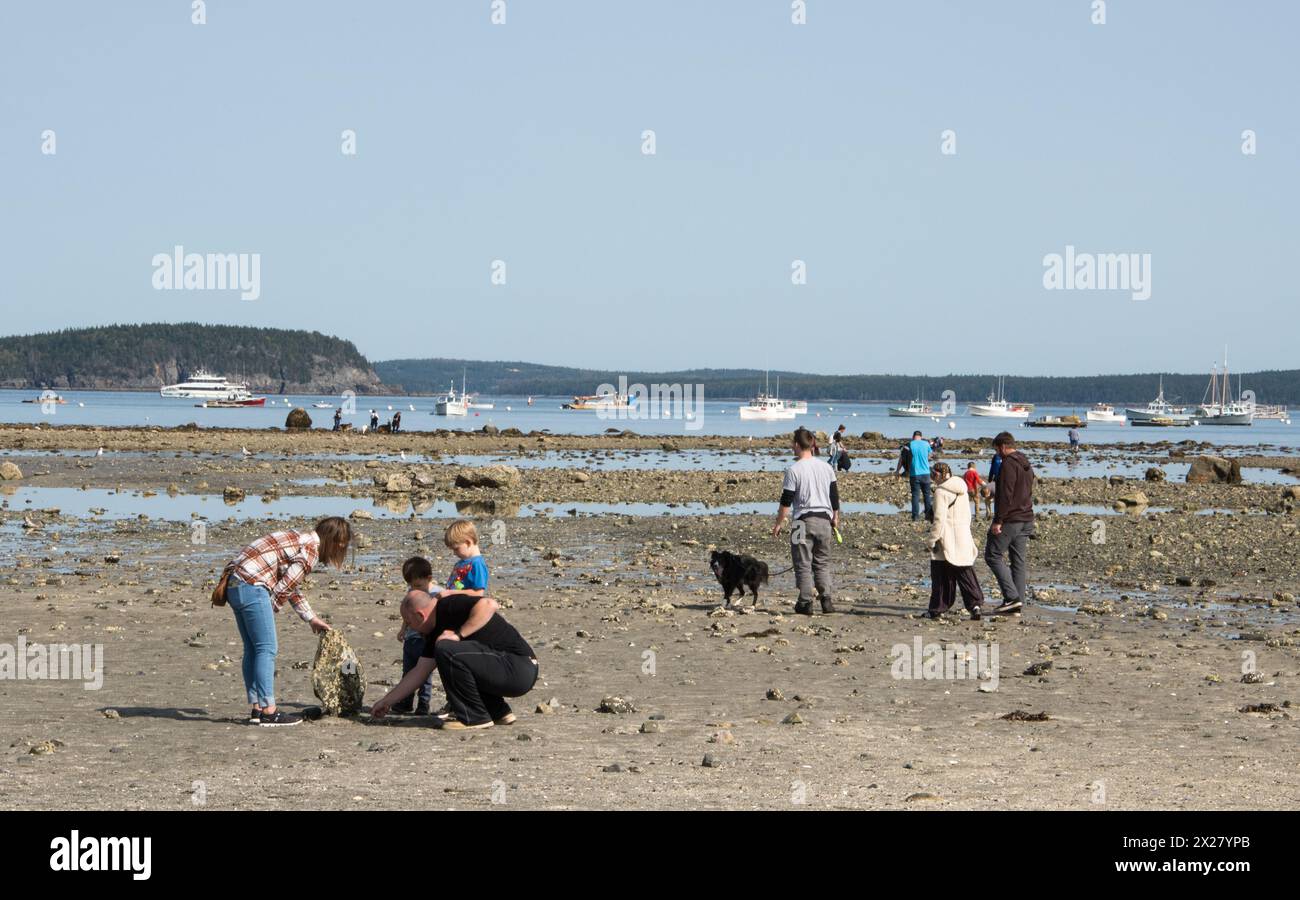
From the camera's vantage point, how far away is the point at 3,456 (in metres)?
56.7

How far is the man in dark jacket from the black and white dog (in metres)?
2.53

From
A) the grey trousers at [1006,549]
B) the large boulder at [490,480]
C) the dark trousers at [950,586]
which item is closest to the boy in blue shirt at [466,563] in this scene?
the dark trousers at [950,586]

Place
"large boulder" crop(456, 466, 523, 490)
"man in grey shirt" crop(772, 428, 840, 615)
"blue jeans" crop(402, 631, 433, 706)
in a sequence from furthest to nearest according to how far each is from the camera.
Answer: "large boulder" crop(456, 466, 523, 490)
"man in grey shirt" crop(772, 428, 840, 615)
"blue jeans" crop(402, 631, 433, 706)

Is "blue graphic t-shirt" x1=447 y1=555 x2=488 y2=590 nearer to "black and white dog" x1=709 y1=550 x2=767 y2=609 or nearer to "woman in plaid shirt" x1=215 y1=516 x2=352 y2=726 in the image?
"woman in plaid shirt" x1=215 y1=516 x2=352 y2=726

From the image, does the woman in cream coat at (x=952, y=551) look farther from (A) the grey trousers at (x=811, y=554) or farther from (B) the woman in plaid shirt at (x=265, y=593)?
(B) the woman in plaid shirt at (x=265, y=593)

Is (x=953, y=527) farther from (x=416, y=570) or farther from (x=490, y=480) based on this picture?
(x=490, y=480)

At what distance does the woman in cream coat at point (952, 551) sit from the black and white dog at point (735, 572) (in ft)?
6.24

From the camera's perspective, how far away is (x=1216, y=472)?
49844 millimetres

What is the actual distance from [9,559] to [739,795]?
16.8 metres

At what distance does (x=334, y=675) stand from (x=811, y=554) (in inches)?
279

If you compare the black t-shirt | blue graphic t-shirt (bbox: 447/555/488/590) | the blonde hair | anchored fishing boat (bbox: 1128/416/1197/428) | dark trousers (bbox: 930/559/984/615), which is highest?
the blonde hair

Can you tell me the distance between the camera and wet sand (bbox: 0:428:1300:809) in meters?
8.79

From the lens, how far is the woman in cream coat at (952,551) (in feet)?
53.9

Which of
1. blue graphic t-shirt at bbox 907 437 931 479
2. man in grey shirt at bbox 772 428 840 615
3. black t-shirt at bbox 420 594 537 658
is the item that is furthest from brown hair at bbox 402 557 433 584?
blue graphic t-shirt at bbox 907 437 931 479
